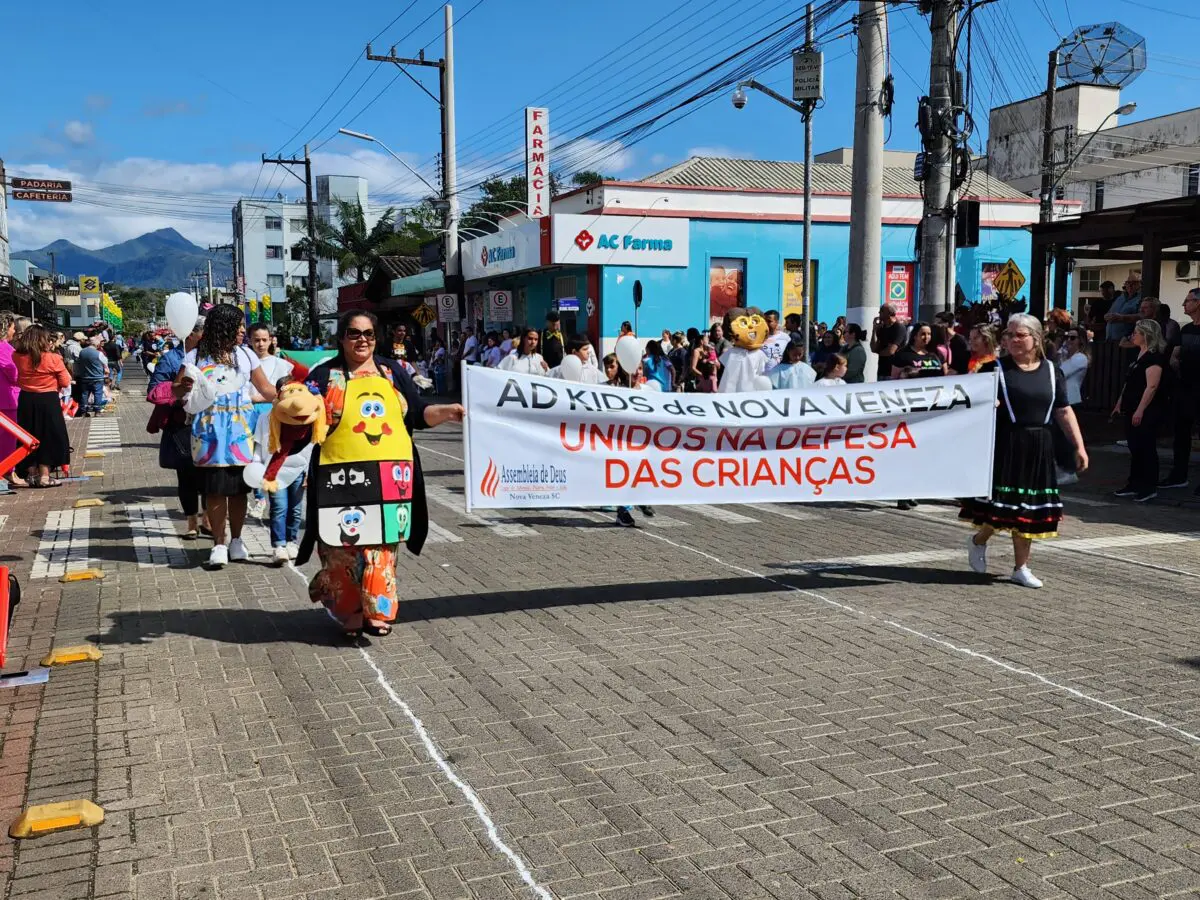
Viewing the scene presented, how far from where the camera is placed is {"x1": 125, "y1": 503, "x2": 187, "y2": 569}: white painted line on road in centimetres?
865

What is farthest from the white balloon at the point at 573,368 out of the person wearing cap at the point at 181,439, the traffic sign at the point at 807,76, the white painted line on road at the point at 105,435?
the traffic sign at the point at 807,76

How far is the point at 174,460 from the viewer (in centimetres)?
888

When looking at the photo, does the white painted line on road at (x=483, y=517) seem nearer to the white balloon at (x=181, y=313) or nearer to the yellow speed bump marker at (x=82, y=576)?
the white balloon at (x=181, y=313)

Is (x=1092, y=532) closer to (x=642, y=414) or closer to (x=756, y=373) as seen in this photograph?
(x=756, y=373)

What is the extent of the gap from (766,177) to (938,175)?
64.2 feet

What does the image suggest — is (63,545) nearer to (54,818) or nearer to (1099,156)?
(54,818)

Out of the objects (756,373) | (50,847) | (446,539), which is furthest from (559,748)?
(756,373)

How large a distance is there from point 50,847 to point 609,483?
3644 mm

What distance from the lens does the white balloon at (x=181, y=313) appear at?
311 inches

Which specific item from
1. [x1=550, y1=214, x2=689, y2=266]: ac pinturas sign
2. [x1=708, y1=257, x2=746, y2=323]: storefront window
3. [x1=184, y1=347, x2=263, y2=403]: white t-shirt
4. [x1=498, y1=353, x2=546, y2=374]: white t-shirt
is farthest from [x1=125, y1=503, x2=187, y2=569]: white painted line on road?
[x1=708, y1=257, x2=746, y2=323]: storefront window

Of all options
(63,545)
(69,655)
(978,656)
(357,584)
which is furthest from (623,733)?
(63,545)

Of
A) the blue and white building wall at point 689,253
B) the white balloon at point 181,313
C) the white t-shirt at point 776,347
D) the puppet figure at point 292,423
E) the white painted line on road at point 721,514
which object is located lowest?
the white painted line on road at point 721,514

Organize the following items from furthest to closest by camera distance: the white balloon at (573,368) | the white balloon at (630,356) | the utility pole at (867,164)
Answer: the utility pole at (867,164)
the white balloon at (630,356)
the white balloon at (573,368)

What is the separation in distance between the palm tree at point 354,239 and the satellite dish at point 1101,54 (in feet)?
108
